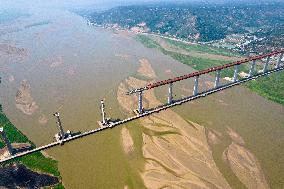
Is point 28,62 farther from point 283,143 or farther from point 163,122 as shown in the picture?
point 283,143

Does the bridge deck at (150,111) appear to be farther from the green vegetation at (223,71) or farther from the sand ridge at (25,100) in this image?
the sand ridge at (25,100)

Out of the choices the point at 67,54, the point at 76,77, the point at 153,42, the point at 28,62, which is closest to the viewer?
the point at 76,77

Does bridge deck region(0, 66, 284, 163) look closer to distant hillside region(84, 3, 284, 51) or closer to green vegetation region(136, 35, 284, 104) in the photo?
green vegetation region(136, 35, 284, 104)

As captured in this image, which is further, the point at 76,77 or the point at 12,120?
the point at 76,77

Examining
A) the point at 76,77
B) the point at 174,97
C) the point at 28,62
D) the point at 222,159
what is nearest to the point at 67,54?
the point at 28,62

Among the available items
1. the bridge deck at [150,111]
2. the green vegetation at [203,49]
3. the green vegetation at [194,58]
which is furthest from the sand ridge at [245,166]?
the green vegetation at [203,49]

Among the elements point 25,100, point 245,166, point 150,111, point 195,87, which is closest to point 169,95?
point 150,111

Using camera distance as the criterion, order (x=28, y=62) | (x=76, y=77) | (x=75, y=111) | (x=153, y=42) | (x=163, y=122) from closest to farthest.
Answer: (x=163, y=122) → (x=75, y=111) → (x=76, y=77) → (x=28, y=62) → (x=153, y=42)
